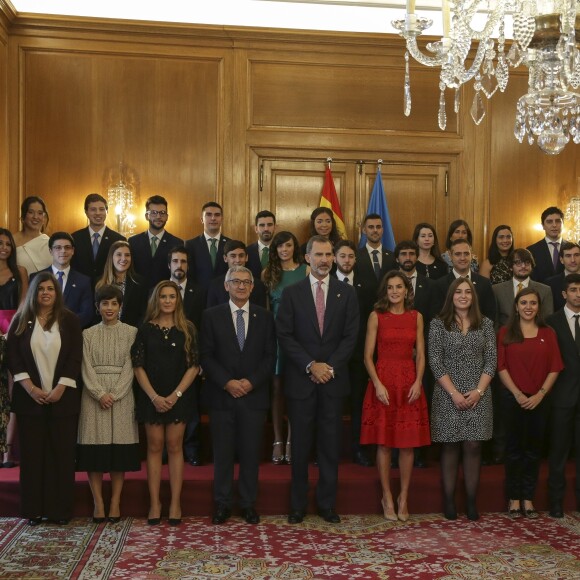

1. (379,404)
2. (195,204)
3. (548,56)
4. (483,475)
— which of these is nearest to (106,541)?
(379,404)

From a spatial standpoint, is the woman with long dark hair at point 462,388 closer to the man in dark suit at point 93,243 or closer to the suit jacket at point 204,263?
the suit jacket at point 204,263

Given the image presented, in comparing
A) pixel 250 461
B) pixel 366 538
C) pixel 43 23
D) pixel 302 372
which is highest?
pixel 43 23

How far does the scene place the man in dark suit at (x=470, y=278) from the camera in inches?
270

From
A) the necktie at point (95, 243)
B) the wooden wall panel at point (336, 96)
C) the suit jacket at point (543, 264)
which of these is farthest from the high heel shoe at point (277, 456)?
the wooden wall panel at point (336, 96)

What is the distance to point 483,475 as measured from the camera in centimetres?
647

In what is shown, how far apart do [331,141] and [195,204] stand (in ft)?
5.16

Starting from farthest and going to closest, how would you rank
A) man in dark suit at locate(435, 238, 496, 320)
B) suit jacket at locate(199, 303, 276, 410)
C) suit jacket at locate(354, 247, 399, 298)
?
suit jacket at locate(354, 247, 399, 298) < man in dark suit at locate(435, 238, 496, 320) < suit jacket at locate(199, 303, 276, 410)

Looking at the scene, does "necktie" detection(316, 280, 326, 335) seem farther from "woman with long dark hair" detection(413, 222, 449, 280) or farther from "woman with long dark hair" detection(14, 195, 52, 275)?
"woman with long dark hair" detection(14, 195, 52, 275)

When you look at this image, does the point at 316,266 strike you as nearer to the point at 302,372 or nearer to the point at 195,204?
the point at 302,372

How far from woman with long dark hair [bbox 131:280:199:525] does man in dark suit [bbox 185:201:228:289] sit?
1395 millimetres

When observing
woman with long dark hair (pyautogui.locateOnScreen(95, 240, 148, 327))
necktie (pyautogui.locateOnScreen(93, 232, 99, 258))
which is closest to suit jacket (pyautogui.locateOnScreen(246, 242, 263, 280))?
woman with long dark hair (pyautogui.locateOnScreen(95, 240, 148, 327))

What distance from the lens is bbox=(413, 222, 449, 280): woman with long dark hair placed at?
24.0 ft

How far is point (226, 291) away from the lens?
6766 mm

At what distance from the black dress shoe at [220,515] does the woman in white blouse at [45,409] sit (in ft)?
3.10
